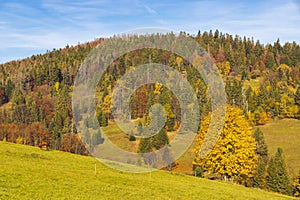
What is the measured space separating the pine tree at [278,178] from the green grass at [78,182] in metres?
38.7

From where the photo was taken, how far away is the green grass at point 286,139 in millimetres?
104500

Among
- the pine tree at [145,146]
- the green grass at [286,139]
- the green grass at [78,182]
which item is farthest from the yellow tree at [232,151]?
the pine tree at [145,146]

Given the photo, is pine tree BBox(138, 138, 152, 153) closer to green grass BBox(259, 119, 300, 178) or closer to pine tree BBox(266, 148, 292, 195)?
pine tree BBox(266, 148, 292, 195)

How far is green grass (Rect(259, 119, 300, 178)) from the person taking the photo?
343 feet

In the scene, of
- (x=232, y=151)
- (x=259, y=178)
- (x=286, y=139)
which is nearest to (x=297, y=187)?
(x=259, y=178)

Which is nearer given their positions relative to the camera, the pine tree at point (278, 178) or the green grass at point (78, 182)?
the green grass at point (78, 182)

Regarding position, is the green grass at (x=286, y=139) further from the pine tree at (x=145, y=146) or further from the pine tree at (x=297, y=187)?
the pine tree at (x=145, y=146)

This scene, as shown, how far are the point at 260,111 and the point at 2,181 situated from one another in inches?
5626

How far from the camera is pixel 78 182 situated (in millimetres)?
29453

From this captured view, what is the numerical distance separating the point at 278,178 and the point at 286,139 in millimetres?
59341

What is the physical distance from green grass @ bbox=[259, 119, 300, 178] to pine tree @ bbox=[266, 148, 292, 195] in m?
21.7

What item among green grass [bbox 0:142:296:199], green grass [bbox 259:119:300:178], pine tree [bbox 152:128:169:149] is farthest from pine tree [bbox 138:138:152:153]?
green grass [bbox 0:142:296:199]

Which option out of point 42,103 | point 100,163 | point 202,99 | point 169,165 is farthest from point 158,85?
point 100,163

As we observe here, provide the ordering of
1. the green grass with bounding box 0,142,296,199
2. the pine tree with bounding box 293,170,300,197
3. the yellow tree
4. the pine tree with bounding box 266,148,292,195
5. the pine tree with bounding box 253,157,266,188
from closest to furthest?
the green grass with bounding box 0,142,296,199 → the yellow tree → the pine tree with bounding box 293,170,300,197 → the pine tree with bounding box 266,148,292,195 → the pine tree with bounding box 253,157,266,188
